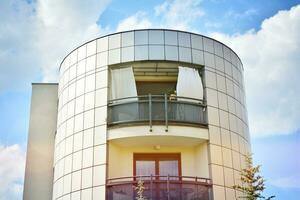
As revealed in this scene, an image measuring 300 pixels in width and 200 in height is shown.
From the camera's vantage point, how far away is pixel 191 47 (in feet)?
77.2

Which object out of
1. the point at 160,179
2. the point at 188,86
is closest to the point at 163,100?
the point at 188,86

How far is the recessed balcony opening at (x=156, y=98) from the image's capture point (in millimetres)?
21891

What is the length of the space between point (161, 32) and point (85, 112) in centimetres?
550

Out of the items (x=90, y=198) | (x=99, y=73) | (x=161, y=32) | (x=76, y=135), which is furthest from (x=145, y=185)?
(x=161, y=32)

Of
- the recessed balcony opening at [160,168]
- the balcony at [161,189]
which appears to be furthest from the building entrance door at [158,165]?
the balcony at [161,189]

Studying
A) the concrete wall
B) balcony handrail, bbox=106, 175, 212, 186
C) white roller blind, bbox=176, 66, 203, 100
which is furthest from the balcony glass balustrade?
the concrete wall

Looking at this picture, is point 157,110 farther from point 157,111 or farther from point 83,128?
point 83,128

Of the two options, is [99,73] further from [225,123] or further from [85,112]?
[225,123]

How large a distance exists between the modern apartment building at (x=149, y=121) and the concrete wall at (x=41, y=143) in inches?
4.9

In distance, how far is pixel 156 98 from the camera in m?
23.5

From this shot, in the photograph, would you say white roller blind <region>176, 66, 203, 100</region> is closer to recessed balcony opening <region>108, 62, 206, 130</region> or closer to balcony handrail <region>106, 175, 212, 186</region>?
recessed balcony opening <region>108, 62, 206, 130</region>

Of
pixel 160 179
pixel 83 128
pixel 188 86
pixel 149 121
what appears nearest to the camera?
pixel 160 179

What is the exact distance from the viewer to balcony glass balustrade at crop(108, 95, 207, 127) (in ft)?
71.4

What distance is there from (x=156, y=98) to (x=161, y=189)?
5257 millimetres
